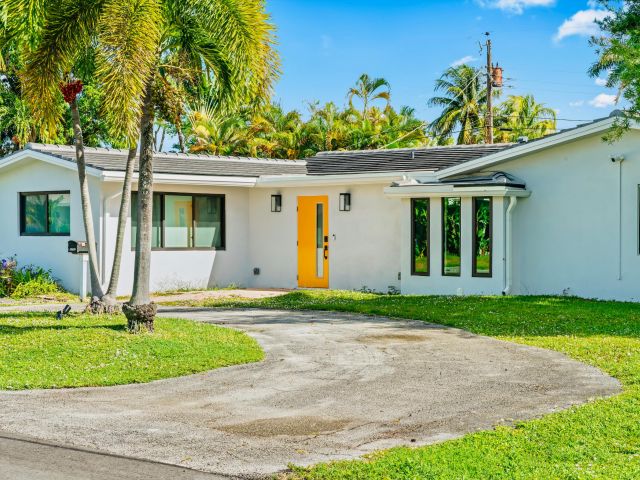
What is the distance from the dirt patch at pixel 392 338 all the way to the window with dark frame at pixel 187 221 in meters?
8.88

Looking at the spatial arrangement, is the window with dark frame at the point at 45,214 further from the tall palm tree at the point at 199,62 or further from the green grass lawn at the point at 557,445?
the green grass lawn at the point at 557,445

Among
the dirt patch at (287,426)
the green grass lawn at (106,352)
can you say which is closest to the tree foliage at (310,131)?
the green grass lawn at (106,352)

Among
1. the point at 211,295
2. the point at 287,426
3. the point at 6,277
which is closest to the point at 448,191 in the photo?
the point at 211,295

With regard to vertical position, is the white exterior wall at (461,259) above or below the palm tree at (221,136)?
below

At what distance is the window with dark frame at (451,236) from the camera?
1875cm

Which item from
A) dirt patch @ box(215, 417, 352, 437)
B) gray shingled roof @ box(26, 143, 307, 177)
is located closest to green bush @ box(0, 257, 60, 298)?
gray shingled roof @ box(26, 143, 307, 177)

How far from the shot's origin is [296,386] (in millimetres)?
9273

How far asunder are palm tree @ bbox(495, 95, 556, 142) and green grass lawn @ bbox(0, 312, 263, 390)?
31997 millimetres

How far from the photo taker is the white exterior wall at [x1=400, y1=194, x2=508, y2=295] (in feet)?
59.5

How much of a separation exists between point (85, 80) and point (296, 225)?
26.5 ft

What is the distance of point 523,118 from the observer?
44062 mm

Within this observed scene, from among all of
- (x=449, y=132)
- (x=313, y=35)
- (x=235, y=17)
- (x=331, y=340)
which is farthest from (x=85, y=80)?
(x=449, y=132)

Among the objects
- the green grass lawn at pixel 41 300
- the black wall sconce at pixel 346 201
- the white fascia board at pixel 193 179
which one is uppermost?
the white fascia board at pixel 193 179

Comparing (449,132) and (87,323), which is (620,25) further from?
(449,132)
